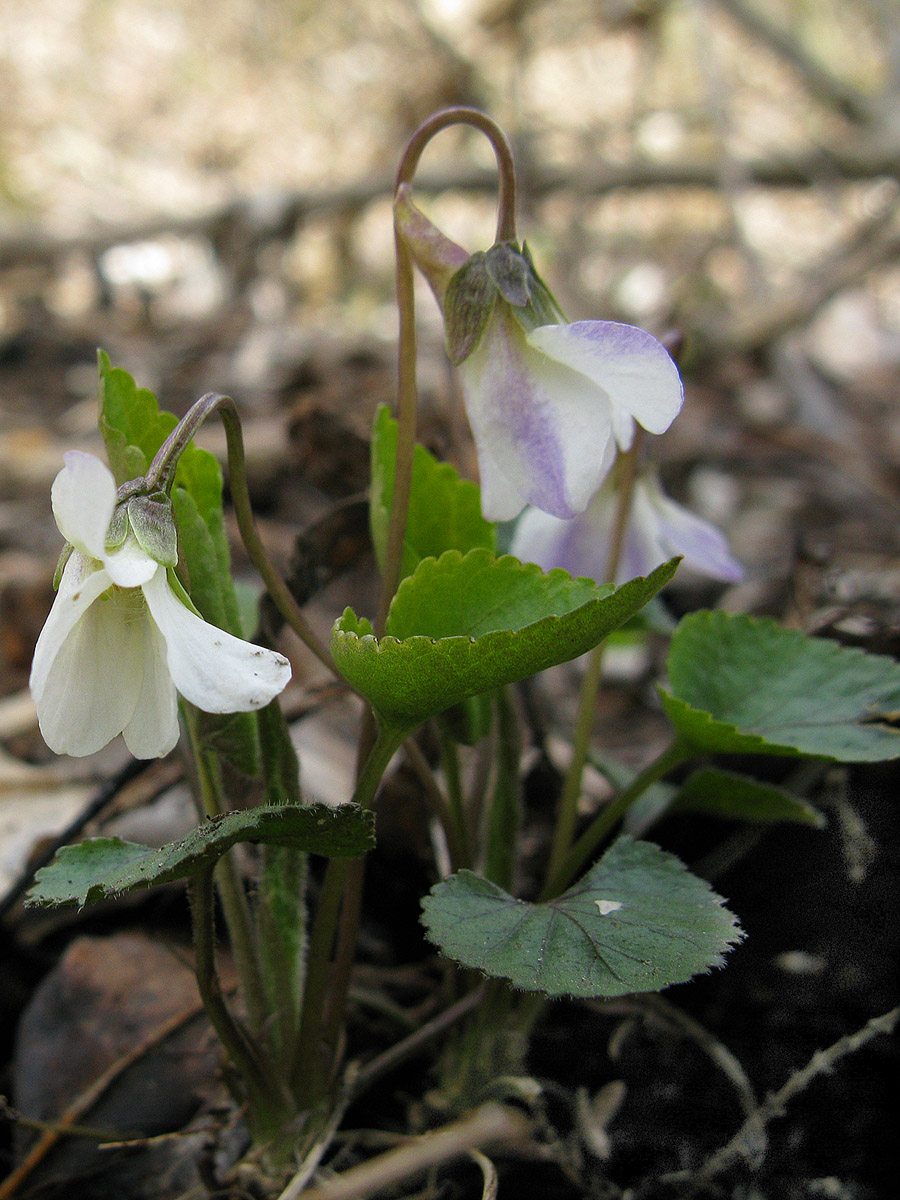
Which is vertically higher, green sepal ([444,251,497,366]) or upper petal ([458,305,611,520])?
green sepal ([444,251,497,366])

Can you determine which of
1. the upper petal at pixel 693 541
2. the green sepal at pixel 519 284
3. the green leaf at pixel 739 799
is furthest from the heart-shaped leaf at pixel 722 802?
the green sepal at pixel 519 284

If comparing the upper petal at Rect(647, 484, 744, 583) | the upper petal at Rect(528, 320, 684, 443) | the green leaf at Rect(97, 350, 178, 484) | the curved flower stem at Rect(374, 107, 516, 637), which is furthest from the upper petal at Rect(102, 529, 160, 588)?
the upper petal at Rect(647, 484, 744, 583)

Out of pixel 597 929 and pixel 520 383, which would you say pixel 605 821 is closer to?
pixel 597 929

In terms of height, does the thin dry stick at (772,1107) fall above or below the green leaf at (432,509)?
below

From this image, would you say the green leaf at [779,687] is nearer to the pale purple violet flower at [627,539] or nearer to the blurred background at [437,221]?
the pale purple violet flower at [627,539]

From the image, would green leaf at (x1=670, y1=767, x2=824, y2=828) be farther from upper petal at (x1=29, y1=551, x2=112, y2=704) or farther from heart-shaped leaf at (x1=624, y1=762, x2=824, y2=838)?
upper petal at (x1=29, y1=551, x2=112, y2=704)

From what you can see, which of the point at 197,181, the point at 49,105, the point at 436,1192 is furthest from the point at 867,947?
the point at 49,105

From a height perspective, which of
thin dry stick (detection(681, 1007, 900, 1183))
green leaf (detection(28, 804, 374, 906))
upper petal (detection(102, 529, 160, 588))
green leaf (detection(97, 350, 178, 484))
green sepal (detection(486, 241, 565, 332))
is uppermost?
green sepal (detection(486, 241, 565, 332))
